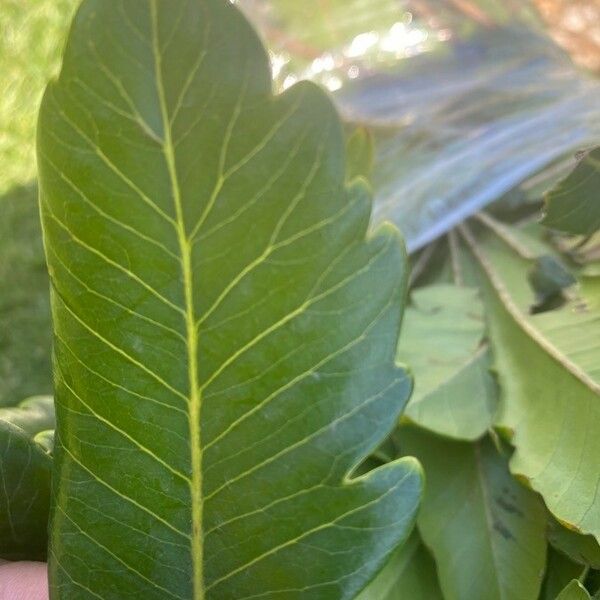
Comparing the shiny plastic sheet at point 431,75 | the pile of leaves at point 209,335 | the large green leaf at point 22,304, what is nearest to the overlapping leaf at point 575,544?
the pile of leaves at point 209,335

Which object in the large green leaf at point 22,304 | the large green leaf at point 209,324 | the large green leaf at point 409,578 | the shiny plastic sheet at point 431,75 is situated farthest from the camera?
the large green leaf at point 22,304

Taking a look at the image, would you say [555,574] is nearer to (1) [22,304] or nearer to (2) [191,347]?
(2) [191,347]

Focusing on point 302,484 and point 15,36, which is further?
point 15,36

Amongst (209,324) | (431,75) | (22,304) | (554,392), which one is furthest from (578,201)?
(22,304)

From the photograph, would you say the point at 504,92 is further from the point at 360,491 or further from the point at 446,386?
the point at 360,491

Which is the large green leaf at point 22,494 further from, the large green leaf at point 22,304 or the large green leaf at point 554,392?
the large green leaf at point 22,304

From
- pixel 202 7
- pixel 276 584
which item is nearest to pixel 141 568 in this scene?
pixel 276 584
